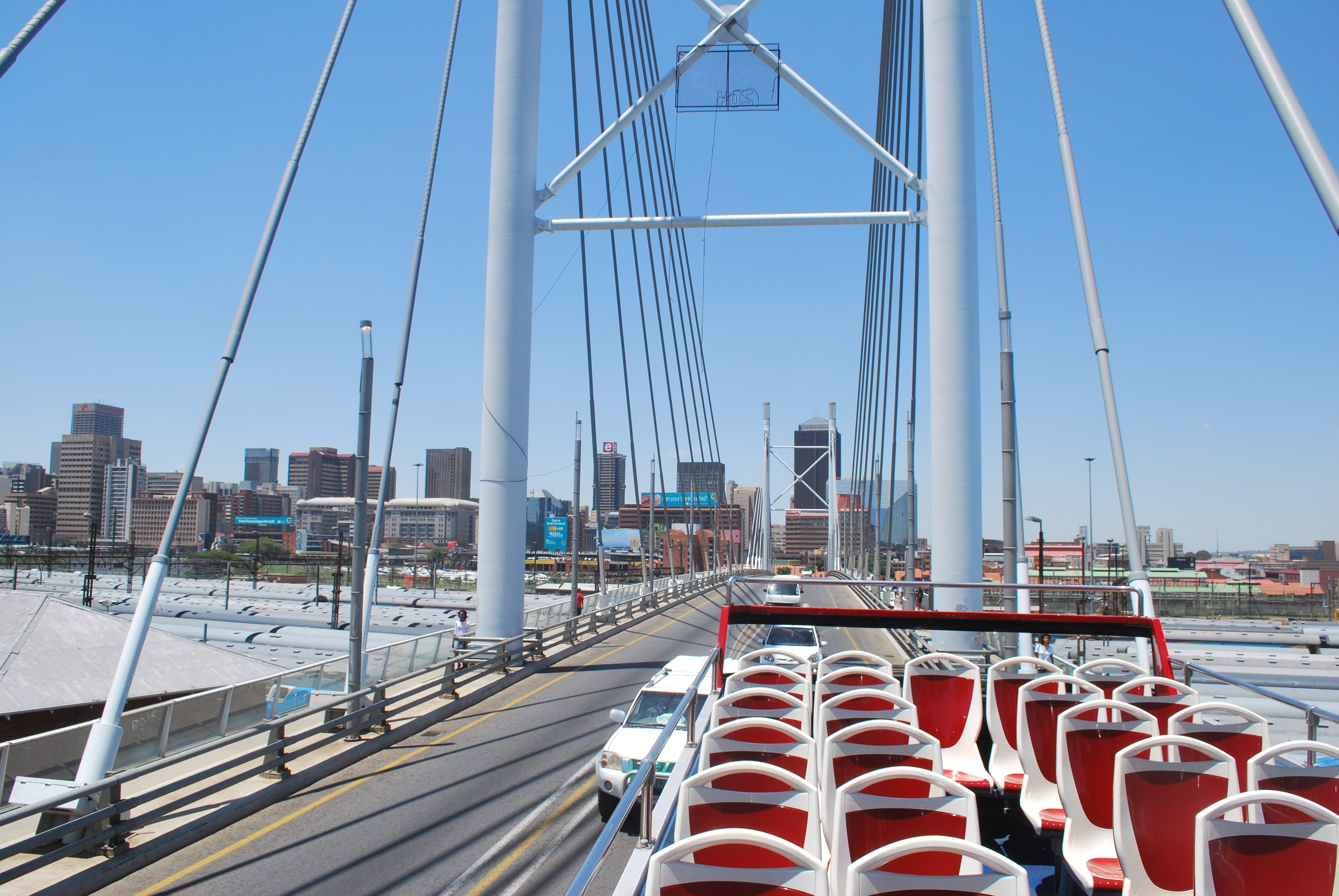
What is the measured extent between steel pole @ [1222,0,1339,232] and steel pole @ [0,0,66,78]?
753 centimetres

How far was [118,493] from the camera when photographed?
16338 centimetres

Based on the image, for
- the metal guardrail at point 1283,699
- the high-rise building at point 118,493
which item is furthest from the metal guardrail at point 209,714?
the high-rise building at point 118,493

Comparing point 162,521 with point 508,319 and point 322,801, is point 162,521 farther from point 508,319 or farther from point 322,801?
point 322,801

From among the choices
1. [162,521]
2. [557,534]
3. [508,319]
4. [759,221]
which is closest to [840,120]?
[759,221]

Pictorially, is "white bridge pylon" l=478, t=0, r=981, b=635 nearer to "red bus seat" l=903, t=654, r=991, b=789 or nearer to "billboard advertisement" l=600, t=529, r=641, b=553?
"red bus seat" l=903, t=654, r=991, b=789

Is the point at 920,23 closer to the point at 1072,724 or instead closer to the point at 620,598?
the point at 1072,724

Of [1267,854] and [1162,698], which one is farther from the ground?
[1162,698]

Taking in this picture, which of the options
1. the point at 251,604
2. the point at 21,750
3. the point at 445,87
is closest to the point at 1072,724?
the point at 21,750

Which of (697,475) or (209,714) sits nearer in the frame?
(209,714)

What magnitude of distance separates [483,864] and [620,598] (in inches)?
902

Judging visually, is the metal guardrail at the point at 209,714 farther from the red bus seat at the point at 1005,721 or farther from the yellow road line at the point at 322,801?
the red bus seat at the point at 1005,721

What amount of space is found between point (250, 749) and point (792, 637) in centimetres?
1149

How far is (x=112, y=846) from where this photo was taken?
763 cm

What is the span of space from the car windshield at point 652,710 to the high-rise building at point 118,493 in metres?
136
